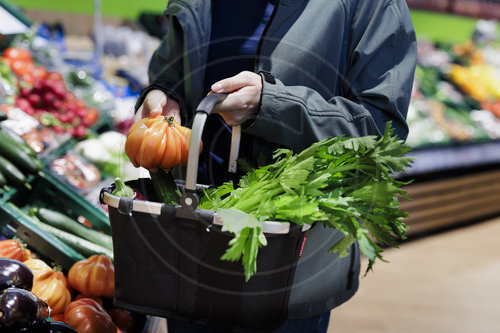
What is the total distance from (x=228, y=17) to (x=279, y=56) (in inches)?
8.3

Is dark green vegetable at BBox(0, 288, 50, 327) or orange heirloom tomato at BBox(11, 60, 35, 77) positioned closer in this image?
dark green vegetable at BBox(0, 288, 50, 327)

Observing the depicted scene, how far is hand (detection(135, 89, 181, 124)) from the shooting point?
130 centimetres

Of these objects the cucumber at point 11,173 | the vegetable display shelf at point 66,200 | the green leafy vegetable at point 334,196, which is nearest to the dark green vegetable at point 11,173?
the cucumber at point 11,173

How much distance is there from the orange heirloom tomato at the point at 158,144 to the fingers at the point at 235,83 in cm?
15

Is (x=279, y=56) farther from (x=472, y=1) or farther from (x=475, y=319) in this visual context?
(x=472, y=1)

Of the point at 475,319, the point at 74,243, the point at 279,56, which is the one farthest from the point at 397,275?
the point at 279,56

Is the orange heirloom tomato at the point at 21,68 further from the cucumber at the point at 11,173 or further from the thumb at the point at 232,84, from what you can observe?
the thumb at the point at 232,84

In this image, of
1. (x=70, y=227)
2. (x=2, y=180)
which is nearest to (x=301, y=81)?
(x=70, y=227)

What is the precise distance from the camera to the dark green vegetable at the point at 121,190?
1.07 m

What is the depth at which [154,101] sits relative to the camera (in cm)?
133

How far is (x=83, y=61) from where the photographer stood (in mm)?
4438

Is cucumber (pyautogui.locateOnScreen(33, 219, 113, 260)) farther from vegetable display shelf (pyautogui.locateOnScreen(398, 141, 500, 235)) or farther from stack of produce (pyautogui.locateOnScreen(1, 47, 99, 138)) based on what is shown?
vegetable display shelf (pyautogui.locateOnScreen(398, 141, 500, 235))

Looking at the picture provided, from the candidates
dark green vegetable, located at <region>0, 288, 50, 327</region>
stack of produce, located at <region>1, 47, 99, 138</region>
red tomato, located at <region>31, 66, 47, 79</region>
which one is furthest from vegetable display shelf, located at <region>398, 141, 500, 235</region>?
dark green vegetable, located at <region>0, 288, 50, 327</region>

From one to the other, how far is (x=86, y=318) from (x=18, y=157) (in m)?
0.94
